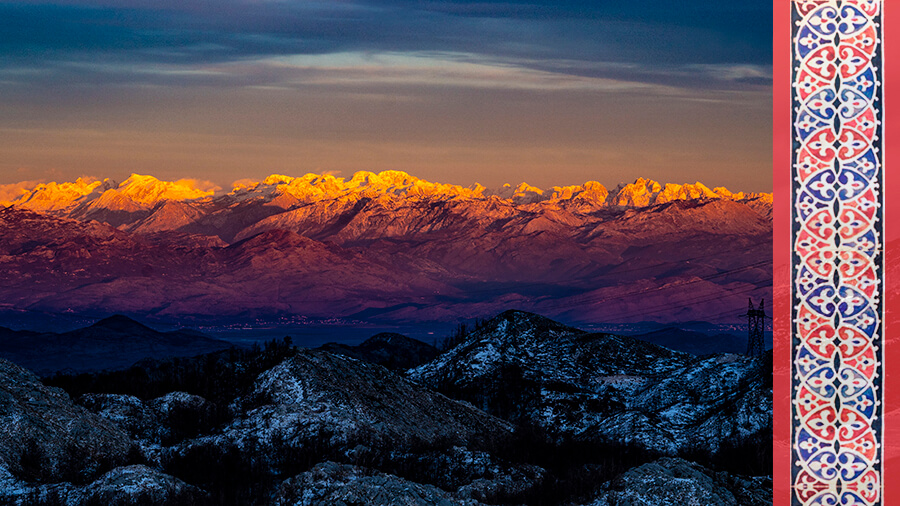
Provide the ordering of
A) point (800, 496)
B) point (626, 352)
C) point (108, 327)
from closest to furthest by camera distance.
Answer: point (800, 496)
point (626, 352)
point (108, 327)

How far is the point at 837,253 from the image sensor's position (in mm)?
5082

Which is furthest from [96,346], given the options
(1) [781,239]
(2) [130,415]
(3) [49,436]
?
(1) [781,239]

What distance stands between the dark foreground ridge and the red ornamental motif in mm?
6718

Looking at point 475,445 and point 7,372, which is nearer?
point 7,372

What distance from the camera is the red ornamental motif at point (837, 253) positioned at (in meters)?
5.00

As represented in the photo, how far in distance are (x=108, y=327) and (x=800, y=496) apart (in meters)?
131

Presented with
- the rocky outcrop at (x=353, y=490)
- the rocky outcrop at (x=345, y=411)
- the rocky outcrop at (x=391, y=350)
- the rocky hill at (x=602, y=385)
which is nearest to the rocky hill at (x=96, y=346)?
the rocky outcrop at (x=391, y=350)

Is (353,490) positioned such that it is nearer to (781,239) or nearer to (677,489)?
(677,489)

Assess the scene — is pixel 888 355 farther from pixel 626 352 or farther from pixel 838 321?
pixel 626 352

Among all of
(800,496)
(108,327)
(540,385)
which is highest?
(800,496)

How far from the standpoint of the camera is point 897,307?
5.00 metres

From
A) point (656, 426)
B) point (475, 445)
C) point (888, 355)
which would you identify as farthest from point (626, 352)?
point (888, 355)

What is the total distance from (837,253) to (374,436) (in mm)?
14180

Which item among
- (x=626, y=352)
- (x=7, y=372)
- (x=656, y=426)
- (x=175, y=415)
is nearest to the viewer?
(x=7, y=372)
